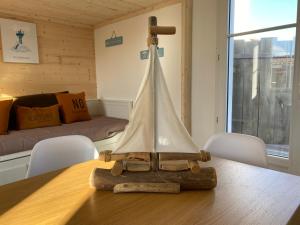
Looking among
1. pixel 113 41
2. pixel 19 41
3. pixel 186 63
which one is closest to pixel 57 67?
pixel 19 41

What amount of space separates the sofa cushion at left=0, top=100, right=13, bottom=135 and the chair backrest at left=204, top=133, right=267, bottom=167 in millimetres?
2165

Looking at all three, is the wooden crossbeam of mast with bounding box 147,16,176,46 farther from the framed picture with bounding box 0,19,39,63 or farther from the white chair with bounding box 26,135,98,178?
the framed picture with bounding box 0,19,39,63

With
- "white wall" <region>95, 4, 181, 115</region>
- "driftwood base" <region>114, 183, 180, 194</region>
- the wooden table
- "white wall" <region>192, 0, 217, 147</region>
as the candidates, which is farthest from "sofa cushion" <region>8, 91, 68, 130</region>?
"driftwood base" <region>114, 183, 180, 194</region>

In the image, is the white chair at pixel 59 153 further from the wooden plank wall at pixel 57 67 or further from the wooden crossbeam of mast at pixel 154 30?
the wooden plank wall at pixel 57 67

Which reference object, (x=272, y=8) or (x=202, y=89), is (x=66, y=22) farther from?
(x=272, y=8)

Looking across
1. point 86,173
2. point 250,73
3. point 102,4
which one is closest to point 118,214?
point 86,173

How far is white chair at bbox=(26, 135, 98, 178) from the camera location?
133 centimetres

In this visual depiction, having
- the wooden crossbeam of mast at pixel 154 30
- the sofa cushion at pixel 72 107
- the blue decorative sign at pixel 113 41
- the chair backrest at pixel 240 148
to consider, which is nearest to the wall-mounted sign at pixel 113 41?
the blue decorative sign at pixel 113 41

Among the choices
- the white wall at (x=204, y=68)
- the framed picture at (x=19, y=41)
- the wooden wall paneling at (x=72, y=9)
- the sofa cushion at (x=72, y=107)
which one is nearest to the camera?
the white wall at (x=204, y=68)

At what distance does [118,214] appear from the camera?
0.76 m

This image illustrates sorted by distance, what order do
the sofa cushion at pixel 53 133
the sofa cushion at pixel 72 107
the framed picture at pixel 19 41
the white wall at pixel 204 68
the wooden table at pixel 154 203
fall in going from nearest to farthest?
the wooden table at pixel 154 203 < the sofa cushion at pixel 53 133 < the white wall at pixel 204 68 < the framed picture at pixel 19 41 < the sofa cushion at pixel 72 107

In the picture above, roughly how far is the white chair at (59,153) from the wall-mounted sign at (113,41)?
7.61 ft

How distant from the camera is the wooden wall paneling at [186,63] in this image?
2.61 meters

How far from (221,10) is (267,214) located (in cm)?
212
